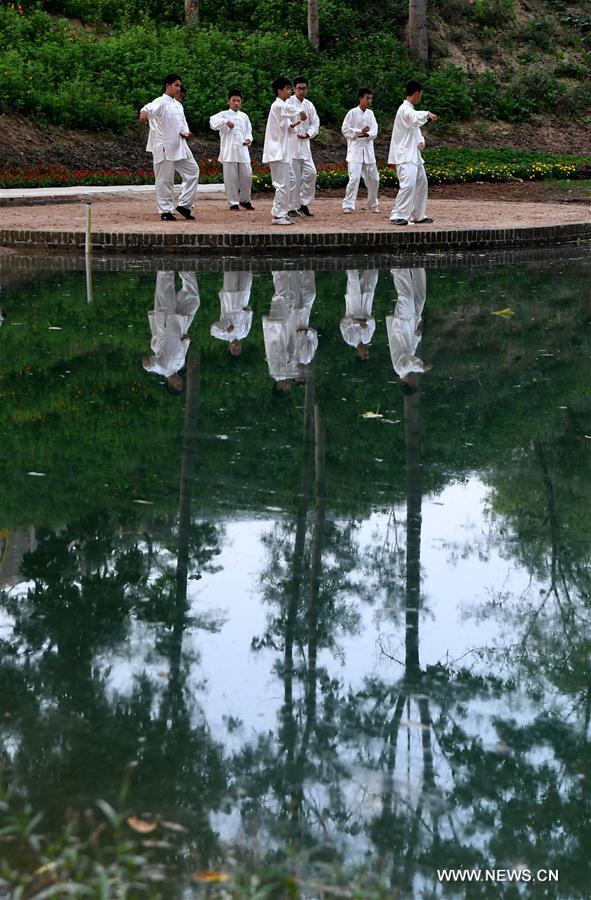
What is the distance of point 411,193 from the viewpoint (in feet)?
62.6

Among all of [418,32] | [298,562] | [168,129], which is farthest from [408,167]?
[418,32]

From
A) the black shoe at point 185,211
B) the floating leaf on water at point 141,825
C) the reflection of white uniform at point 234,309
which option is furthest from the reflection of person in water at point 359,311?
the floating leaf on water at point 141,825

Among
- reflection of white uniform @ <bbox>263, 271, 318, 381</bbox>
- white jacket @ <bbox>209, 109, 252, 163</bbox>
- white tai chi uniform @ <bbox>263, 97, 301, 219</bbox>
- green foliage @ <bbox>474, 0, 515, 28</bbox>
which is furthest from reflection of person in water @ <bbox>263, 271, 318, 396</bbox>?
green foliage @ <bbox>474, 0, 515, 28</bbox>

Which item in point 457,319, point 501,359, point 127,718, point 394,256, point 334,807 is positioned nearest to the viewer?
point 334,807

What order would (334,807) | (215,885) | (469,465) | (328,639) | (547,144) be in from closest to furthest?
(215,885) < (334,807) < (328,639) < (469,465) < (547,144)

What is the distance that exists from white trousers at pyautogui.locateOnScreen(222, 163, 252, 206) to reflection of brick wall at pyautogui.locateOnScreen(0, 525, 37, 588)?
15688 millimetres

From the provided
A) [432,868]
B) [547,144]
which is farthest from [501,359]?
[547,144]

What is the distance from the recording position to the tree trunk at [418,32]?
36344 mm

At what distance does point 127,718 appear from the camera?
169 inches

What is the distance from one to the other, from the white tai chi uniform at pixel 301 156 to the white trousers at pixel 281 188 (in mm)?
270

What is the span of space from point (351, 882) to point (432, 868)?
0.25 m

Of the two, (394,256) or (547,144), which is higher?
(547,144)

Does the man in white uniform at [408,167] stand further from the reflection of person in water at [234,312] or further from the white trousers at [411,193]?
the reflection of person in water at [234,312]

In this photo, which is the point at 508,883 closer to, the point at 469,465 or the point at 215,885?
the point at 215,885
